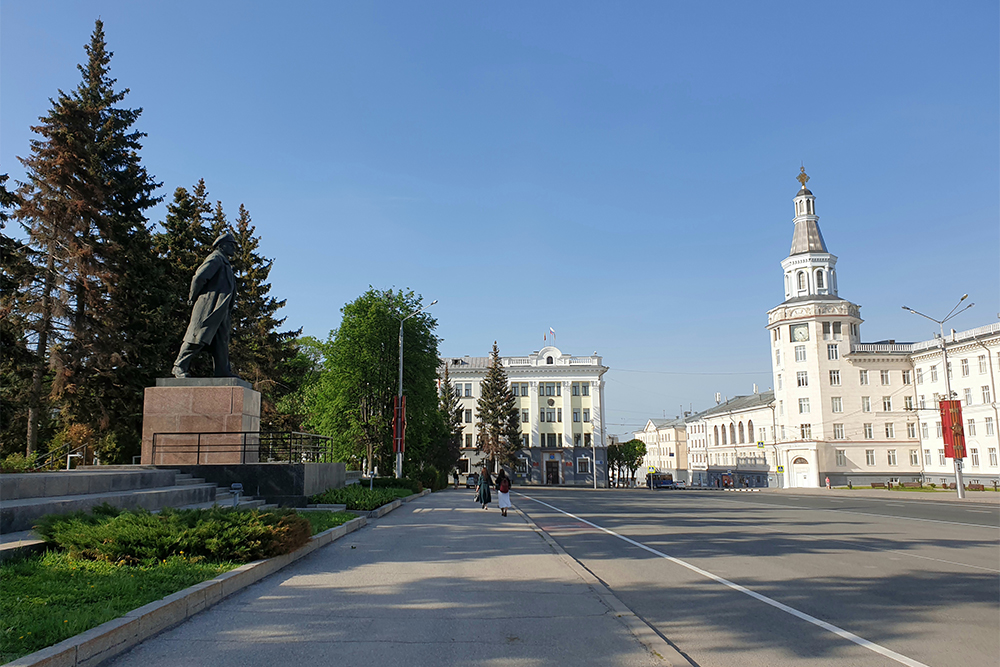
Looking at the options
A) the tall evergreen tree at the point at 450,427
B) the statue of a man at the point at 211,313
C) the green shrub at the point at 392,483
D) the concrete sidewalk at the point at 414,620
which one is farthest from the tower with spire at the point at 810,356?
the concrete sidewalk at the point at 414,620

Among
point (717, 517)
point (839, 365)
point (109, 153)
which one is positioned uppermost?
point (109, 153)

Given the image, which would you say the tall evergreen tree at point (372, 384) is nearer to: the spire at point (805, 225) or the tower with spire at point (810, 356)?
the tower with spire at point (810, 356)

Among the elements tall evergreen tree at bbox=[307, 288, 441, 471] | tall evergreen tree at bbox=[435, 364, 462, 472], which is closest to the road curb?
tall evergreen tree at bbox=[307, 288, 441, 471]

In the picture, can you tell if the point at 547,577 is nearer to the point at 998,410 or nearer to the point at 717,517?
the point at 717,517

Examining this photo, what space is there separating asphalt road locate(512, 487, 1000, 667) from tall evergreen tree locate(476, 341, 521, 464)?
6457 cm

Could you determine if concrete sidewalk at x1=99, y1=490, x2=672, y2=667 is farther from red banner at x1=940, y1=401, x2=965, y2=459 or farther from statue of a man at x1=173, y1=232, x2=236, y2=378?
red banner at x1=940, y1=401, x2=965, y2=459

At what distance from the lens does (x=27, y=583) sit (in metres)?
6.51

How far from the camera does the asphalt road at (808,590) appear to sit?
6.14 m

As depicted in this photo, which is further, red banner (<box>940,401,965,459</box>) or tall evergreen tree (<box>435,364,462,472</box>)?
tall evergreen tree (<box>435,364,462,472</box>)

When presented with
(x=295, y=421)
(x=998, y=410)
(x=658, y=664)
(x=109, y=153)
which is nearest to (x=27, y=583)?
(x=658, y=664)

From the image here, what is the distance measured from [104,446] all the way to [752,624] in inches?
1186

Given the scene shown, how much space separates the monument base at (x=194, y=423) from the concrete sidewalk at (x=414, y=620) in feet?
26.3

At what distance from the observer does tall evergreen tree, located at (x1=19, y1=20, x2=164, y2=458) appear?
2677 cm

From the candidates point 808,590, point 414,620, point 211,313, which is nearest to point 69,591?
point 414,620
